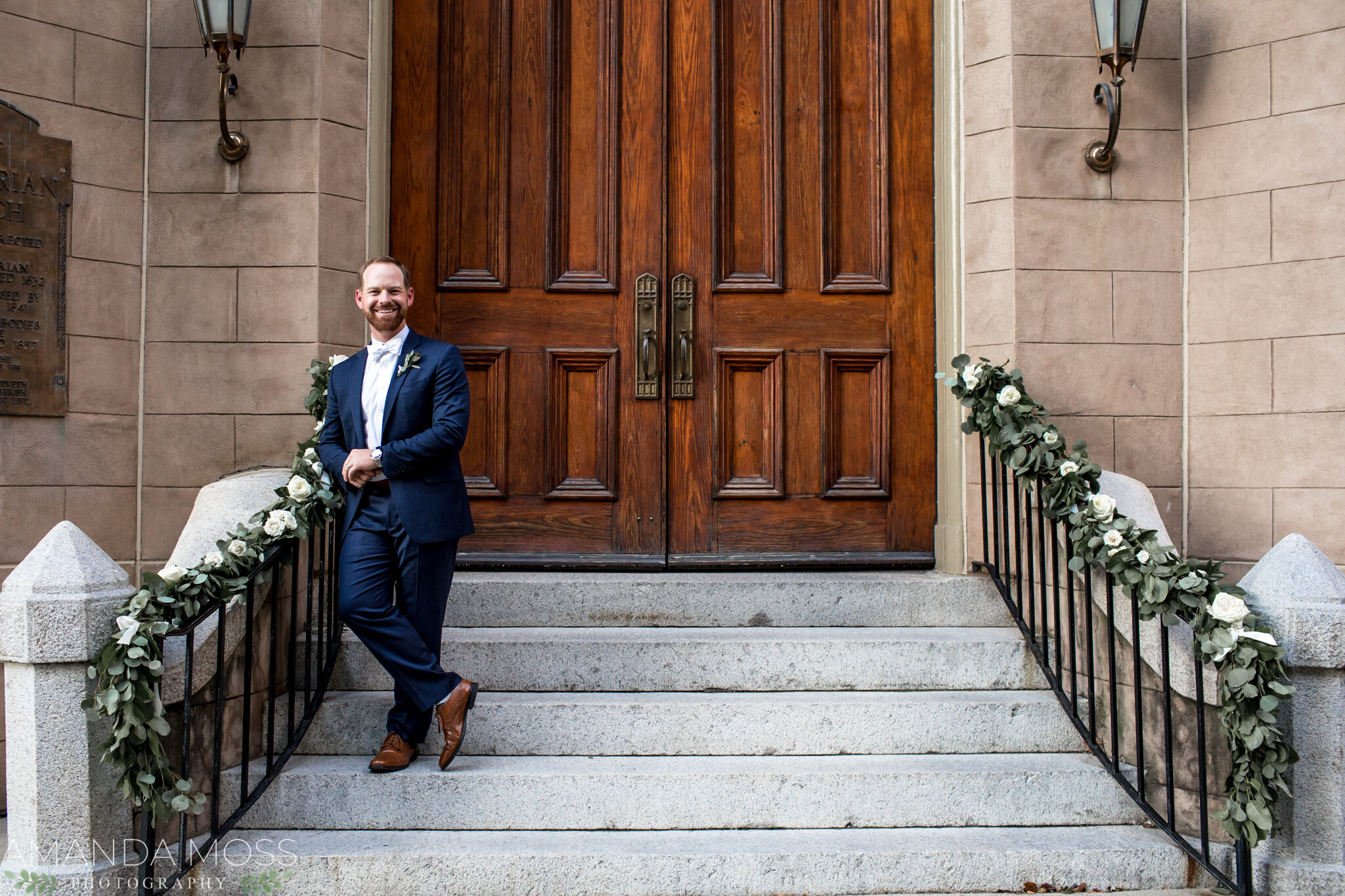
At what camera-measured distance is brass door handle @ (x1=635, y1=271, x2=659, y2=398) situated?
4.52m

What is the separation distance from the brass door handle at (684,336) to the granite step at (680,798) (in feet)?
6.04

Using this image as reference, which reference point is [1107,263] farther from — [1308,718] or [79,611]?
[79,611]

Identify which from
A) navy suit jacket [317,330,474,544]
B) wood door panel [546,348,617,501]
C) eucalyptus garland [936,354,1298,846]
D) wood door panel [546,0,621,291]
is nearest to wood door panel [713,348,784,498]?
wood door panel [546,348,617,501]

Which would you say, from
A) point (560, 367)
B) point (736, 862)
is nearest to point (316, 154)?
point (560, 367)

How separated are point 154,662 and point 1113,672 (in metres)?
2.94

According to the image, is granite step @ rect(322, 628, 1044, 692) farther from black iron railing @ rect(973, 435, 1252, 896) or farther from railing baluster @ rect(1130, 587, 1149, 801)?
railing baluster @ rect(1130, 587, 1149, 801)

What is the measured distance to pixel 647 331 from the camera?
4531 mm

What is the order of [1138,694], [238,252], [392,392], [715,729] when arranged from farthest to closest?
[238,252] → [715,729] → [392,392] → [1138,694]

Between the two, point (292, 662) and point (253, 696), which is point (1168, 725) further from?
point (253, 696)

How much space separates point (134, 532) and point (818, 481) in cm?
299

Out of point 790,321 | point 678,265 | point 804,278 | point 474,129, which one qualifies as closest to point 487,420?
point 678,265

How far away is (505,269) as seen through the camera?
455 centimetres

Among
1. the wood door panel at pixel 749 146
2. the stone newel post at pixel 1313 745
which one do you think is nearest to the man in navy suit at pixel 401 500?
the wood door panel at pixel 749 146

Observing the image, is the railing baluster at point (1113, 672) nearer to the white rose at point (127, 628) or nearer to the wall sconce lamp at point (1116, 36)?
the wall sconce lamp at point (1116, 36)
